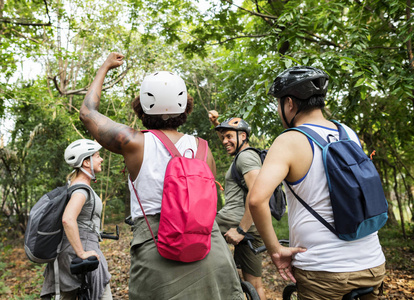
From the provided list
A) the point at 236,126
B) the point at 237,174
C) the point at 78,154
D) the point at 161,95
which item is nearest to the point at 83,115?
the point at 161,95

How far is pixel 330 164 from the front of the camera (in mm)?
1592

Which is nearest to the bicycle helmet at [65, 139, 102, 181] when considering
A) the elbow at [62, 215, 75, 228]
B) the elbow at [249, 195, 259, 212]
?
the elbow at [62, 215, 75, 228]

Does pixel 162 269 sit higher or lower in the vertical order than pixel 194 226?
lower

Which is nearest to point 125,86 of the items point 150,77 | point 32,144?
point 32,144

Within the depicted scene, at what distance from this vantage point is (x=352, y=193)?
5.06ft

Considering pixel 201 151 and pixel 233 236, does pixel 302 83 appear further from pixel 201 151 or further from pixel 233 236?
pixel 233 236

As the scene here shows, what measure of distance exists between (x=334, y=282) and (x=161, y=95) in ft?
4.72

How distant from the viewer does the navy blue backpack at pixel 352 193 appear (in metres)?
1.54

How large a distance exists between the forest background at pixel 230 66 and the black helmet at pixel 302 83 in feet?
3.85

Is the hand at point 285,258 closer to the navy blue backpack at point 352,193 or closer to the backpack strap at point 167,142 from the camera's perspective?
the navy blue backpack at point 352,193

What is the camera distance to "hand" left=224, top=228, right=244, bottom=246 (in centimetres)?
330

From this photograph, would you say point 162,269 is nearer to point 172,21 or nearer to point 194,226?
point 194,226

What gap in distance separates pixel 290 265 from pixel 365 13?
5349mm

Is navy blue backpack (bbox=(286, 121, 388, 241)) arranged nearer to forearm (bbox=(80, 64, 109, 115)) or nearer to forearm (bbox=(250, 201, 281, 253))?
forearm (bbox=(250, 201, 281, 253))
